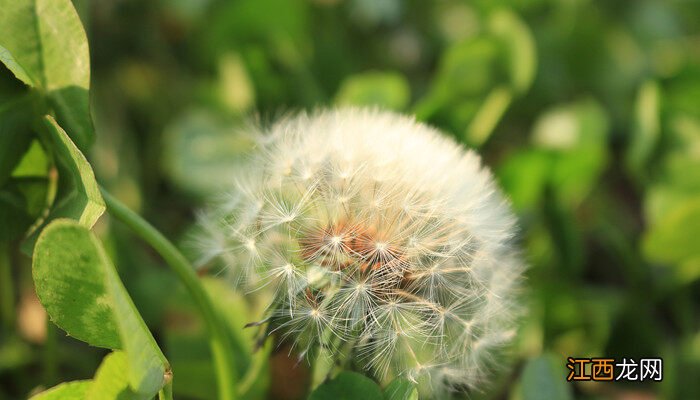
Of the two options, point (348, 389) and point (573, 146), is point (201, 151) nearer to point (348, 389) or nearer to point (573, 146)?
point (573, 146)

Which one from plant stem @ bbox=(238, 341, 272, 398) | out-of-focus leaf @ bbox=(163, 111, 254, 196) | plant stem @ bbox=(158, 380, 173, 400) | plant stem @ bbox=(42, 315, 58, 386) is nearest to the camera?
plant stem @ bbox=(158, 380, 173, 400)

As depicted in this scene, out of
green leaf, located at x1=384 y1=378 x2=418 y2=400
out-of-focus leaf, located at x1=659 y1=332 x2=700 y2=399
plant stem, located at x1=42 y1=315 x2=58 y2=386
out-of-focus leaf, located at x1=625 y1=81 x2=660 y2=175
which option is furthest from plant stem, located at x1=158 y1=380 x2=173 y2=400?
out-of-focus leaf, located at x1=625 y1=81 x2=660 y2=175

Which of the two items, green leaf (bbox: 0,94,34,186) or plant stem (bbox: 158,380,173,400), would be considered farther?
green leaf (bbox: 0,94,34,186)

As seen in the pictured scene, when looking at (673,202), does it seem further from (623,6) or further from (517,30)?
(623,6)

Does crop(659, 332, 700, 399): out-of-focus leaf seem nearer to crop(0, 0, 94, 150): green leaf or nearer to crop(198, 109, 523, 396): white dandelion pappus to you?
crop(198, 109, 523, 396): white dandelion pappus

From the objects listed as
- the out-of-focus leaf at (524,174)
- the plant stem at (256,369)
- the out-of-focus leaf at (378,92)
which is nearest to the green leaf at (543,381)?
the plant stem at (256,369)

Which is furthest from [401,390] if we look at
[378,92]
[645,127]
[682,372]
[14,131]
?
[645,127]

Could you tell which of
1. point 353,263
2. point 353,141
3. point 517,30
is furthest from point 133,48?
point 353,263

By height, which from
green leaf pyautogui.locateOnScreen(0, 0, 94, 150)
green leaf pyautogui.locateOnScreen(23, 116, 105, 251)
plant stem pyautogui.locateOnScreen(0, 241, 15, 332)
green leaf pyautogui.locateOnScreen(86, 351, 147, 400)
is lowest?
plant stem pyautogui.locateOnScreen(0, 241, 15, 332)
